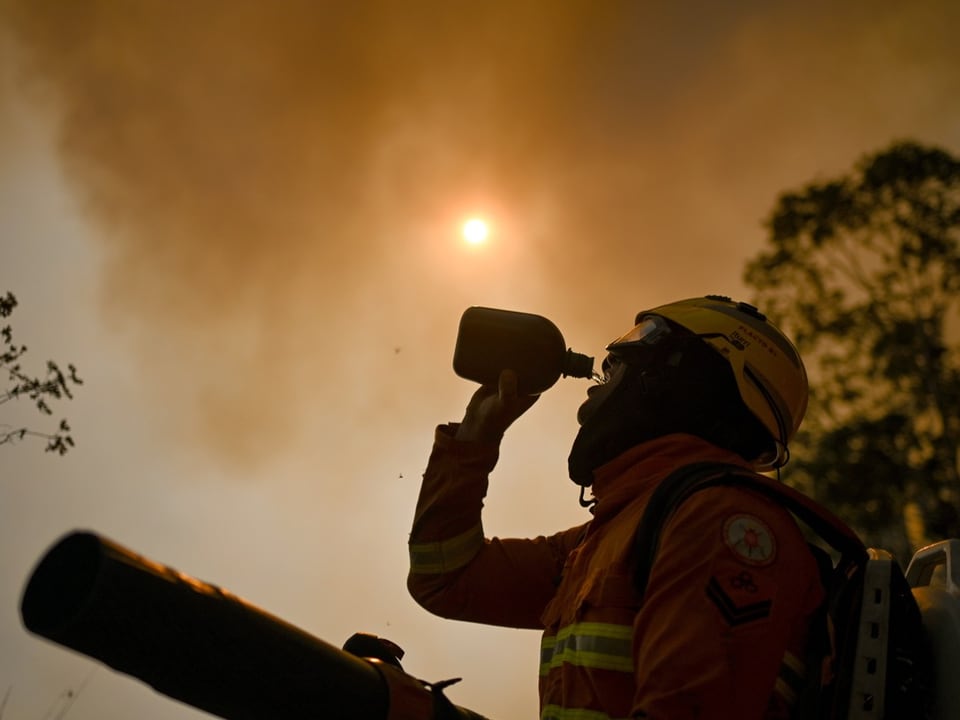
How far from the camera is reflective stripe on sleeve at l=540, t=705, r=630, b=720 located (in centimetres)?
255

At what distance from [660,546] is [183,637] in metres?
1.34

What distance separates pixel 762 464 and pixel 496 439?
1.13m

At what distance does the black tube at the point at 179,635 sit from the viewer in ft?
5.49

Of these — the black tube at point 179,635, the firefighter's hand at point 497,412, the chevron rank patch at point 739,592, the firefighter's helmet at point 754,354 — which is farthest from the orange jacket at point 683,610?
the black tube at point 179,635

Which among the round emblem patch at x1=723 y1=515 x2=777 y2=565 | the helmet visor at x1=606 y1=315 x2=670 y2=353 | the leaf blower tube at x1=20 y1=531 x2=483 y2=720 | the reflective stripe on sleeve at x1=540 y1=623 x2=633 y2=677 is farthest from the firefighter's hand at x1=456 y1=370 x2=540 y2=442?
the leaf blower tube at x1=20 y1=531 x2=483 y2=720

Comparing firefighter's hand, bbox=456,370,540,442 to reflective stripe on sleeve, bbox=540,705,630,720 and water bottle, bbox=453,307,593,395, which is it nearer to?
water bottle, bbox=453,307,593,395

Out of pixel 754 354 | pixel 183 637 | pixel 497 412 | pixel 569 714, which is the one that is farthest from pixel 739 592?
pixel 497 412

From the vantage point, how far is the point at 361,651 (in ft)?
8.86

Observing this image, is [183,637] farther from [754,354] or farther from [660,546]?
[754,354]

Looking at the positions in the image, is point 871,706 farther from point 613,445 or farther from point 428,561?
point 428,561

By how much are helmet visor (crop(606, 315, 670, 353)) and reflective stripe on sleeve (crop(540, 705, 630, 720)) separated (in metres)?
1.66

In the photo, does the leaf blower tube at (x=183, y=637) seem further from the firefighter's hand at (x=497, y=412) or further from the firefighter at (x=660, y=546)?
the firefighter's hand at (x=497, y=412)

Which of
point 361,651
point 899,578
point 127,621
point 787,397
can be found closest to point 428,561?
point 361,651

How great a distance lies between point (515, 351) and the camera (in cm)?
403
